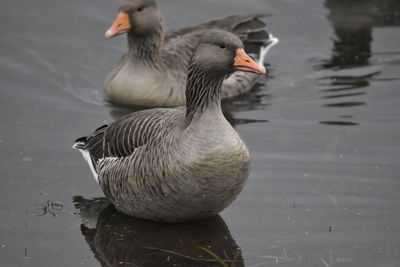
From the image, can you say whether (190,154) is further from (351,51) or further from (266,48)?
(351,51)

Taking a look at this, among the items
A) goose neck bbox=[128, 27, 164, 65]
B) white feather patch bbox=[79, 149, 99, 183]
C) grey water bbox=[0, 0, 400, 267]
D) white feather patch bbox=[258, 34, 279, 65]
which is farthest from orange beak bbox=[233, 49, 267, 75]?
white feather patch bbox=[258, 34, 279, 65]

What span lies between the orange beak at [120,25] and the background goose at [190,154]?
3489 millimetres

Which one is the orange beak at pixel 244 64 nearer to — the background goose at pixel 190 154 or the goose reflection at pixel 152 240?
the background goose at pixel 190 154

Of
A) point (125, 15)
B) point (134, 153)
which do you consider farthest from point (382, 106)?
point (134, 153)

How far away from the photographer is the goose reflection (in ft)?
22.3

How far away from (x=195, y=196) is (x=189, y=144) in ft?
1.42

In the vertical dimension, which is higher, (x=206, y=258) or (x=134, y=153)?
(x=134, y=153)

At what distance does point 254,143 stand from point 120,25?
2.74 metres

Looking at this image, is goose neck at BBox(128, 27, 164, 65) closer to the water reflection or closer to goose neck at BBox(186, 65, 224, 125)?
the water reflection

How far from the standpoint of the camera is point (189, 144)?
680 cm

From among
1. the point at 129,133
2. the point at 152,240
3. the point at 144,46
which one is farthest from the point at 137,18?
the point at 152,240

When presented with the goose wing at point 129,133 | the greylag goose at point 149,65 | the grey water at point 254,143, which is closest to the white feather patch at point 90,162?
the goose wing at point 129,133

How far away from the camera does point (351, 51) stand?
41.4 feet

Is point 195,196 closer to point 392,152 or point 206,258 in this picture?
point 206,258
